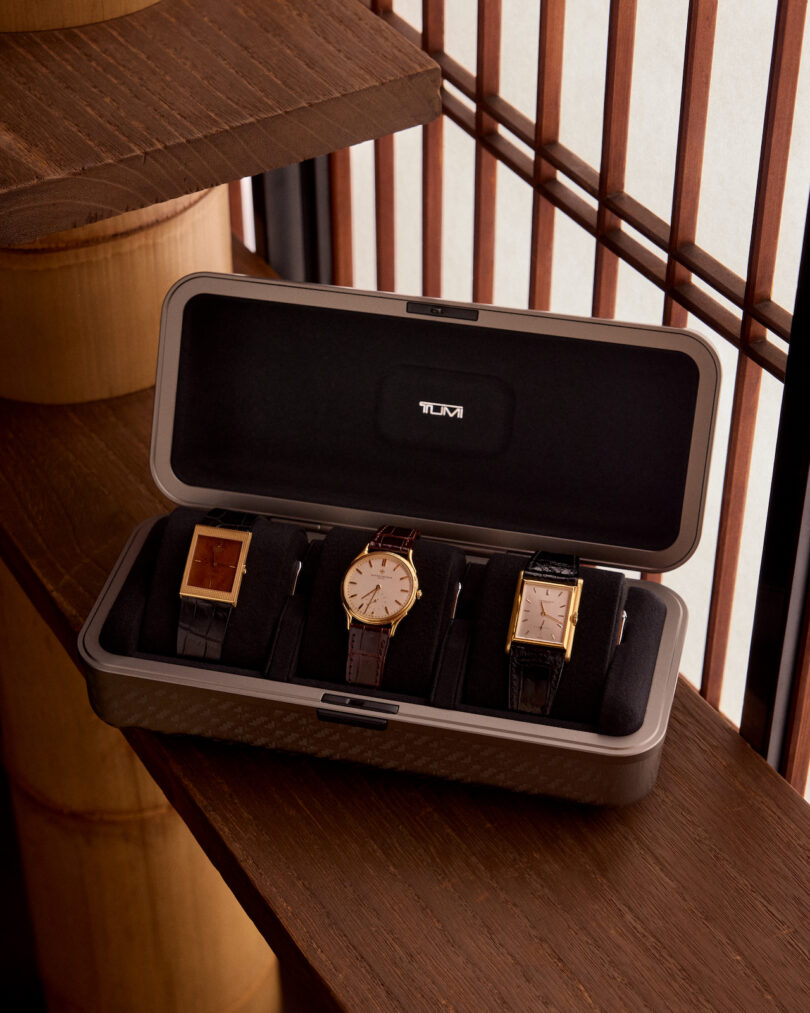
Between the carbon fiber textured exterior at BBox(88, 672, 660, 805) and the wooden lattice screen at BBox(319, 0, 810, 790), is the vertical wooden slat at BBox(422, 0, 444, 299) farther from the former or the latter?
the carbon fiber textured exterior at BBox(88, 672, 660, 805)

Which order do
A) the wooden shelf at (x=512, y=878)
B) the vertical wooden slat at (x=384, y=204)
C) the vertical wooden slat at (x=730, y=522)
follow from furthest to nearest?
the vertical wooden slat at (x=384, y=204) < the vertical wooden slat at (x=730, y=522) < the wooden shelf at (x=512, y=878)

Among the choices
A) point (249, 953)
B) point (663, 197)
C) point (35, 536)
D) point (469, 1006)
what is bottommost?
point (249, 953)

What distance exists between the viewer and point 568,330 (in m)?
0.93

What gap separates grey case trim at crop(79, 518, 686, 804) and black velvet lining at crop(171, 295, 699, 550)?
12 cm

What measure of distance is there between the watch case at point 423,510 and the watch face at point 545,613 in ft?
0.06

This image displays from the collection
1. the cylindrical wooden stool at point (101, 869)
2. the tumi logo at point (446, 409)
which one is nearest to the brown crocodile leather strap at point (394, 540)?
the tumi logo at point (446, 409)

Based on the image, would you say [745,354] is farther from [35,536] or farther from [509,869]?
[35,536]

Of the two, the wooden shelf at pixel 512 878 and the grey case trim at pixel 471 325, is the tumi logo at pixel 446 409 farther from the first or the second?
the wooden shelf at pixel 512 878

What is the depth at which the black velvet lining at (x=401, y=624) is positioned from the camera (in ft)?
2.92

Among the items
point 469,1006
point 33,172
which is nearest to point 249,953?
point 469,1006

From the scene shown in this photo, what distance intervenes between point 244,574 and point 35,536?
0.81 ft

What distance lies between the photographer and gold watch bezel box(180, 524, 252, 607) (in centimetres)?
91

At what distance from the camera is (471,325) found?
96cm

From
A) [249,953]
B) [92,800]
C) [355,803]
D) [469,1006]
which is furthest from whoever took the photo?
[249,953]
